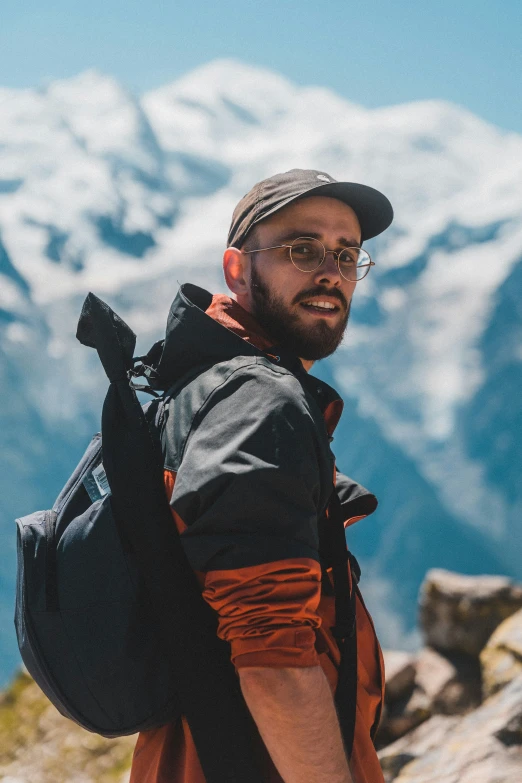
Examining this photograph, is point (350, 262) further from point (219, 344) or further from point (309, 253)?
point (219, 344)

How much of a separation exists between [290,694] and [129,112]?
5369 cm

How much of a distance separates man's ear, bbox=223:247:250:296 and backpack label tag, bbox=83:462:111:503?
0.58 metres

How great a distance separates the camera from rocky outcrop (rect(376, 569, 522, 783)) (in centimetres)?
313

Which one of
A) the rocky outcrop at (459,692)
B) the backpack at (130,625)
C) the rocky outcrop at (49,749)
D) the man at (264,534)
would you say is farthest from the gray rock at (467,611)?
the backpack at (130,625)

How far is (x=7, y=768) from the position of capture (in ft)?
17.9

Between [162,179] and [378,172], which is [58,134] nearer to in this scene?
[162,179]

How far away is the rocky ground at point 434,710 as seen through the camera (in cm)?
339

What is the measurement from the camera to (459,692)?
19.6 ft

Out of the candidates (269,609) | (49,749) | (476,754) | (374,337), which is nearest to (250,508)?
(269,609)

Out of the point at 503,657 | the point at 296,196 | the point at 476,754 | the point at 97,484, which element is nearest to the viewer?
the point at 97,484

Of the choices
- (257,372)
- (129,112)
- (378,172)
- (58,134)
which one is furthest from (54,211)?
(257,372)

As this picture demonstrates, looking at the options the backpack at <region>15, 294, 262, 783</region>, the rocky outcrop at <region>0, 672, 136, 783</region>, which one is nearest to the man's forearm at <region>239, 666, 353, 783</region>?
the backpack at <region>15, 294, 262, 783</region>

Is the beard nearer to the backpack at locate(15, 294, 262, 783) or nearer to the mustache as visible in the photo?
the mustache

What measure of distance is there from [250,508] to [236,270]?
0.77 meters
